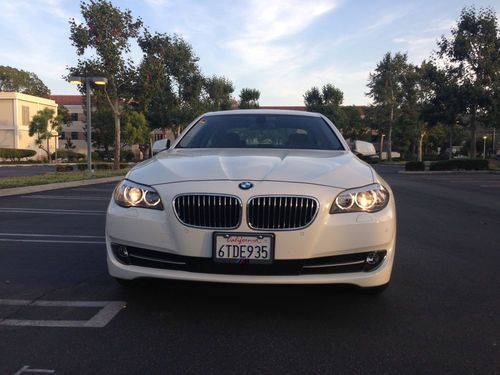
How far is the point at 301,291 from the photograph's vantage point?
13.4 ft

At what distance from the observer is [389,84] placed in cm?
5709

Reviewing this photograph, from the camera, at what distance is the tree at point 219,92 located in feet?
178

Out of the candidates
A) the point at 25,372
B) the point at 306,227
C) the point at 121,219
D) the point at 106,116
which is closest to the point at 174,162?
the point at 121,219

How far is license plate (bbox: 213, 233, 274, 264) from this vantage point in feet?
10.3

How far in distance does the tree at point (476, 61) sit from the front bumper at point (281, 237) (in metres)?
30.9

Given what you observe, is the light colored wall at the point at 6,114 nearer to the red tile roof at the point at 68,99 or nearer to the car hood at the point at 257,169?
the red tile roof at the point at 68,99

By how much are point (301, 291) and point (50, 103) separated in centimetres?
6189

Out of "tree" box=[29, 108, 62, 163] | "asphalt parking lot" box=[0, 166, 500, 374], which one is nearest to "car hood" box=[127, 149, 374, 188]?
"asphalt parking lot" box=[0, 166, 500, 374]

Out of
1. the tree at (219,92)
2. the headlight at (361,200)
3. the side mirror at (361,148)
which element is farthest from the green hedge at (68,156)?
the headlight at (361,200)

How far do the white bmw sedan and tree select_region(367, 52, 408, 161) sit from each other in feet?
182

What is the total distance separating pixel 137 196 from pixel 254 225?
2.86 feet

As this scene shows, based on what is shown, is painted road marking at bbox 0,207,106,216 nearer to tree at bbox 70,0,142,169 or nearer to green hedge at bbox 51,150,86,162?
tree at bbox 70,0,142,169

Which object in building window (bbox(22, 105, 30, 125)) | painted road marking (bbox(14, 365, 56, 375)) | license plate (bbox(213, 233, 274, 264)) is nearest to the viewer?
painted road marking (bbox(14, 365, 56, 375))

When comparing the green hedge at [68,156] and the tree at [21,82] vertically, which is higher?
the tree at [21,82]
